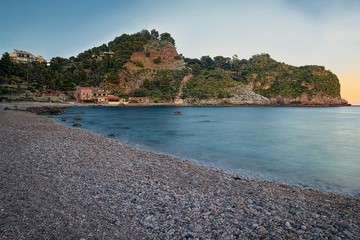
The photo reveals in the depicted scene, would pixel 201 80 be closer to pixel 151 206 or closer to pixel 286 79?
pixel 286 79

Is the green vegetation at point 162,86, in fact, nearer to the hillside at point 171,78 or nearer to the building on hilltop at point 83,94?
the hillside at point 171,78

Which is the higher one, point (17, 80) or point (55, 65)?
point (55, 65)

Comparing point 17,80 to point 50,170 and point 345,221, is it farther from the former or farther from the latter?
point 345,221

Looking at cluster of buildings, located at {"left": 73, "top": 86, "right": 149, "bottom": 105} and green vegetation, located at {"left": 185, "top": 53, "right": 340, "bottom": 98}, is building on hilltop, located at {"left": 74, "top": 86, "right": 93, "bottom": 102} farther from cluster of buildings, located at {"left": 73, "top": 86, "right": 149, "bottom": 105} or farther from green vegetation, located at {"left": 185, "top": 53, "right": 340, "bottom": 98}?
green vegetation, located at {"left": 185, "top": 53, "right": 340, "bottom": 98}

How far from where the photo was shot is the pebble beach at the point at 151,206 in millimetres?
6629

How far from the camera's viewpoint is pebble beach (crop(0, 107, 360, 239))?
6.63 meters

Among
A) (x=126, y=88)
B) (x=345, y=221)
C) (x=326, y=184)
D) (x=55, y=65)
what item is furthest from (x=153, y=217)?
(x=55, y=65)

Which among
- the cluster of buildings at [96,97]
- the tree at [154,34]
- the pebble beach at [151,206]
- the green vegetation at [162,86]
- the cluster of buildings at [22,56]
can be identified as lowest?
the pebble beach at [151,206]

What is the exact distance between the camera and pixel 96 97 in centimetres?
11825

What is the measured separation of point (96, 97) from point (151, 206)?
117 m

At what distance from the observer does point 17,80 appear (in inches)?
4033

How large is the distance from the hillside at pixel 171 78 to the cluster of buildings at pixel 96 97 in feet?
18.8

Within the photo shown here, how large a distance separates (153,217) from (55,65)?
145 m

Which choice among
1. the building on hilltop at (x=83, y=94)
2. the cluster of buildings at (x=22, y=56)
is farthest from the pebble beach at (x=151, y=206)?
the cluster of buildings at (x=22, y=56)
